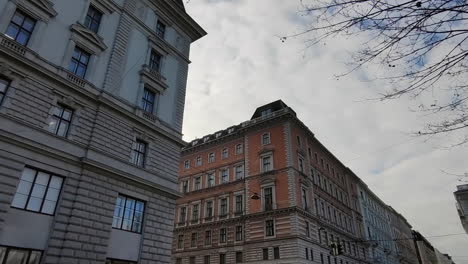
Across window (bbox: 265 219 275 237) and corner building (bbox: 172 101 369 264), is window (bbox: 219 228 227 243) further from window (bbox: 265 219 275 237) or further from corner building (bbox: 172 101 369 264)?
window (bbox: 265 219 275 237)

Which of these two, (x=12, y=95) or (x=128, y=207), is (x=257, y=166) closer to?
(x=128, y=207)

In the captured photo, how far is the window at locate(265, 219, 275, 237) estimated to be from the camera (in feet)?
120

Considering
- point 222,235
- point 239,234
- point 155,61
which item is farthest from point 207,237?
point 155,61

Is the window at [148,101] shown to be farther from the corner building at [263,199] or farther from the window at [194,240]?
the window at [194,240]

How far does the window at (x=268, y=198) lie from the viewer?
37969mm

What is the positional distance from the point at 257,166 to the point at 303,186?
20.8ft

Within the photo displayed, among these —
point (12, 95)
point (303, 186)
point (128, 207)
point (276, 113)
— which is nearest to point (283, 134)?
point (276, 113)

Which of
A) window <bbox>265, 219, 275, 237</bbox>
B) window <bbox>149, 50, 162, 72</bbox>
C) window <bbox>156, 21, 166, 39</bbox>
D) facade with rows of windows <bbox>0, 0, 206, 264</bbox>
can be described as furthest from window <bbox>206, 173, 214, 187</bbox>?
window <bbox>156, 21, 166, 39</bbox>

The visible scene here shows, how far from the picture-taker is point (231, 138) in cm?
4666

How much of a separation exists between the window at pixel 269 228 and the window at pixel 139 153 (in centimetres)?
2191

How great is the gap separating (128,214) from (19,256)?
5.36 m

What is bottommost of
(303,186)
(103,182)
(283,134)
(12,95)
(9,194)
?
(9,194)

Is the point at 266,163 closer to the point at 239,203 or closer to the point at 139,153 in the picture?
A: the point at 239,203

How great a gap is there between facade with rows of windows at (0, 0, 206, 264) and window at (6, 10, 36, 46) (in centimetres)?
5
